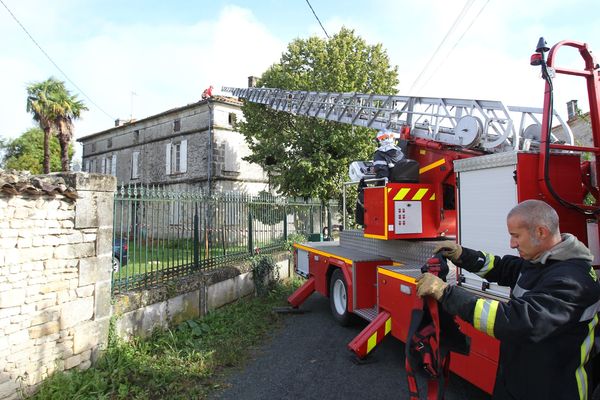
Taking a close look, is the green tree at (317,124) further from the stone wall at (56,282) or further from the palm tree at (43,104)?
the palm tree at (43,104)

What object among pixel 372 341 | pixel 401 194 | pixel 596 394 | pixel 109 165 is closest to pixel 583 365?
pixel 596 394

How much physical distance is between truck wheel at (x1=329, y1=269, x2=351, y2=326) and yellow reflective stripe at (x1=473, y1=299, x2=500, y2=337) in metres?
4.41

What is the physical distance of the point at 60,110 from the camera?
75.1 feet

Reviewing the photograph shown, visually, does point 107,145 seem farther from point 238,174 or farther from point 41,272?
point 41,272

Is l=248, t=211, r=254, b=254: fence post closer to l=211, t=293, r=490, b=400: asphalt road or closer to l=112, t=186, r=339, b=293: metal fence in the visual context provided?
l=112, t=186, r=339, b=293: metal fence

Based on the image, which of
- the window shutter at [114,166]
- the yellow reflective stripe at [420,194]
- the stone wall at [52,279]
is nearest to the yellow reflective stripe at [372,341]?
the yellow reflective stripe at [420,194]

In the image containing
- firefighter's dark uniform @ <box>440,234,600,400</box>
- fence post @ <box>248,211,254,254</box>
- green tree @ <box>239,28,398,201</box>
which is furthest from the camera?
green tree @ <box>239,28,398,201</box>

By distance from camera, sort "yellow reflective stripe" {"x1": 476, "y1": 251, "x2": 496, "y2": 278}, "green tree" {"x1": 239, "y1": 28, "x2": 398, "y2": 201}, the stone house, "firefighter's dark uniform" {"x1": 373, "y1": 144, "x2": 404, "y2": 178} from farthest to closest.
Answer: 1. the stone house
2. "green tree" {"x1": 239, "y1": 28, "x2": 398, "y2": 201}
3. "firefighter's dark uniform" {"x1": 373, "y1": 144, "x2": 404, "y2": 178}
4. "yellow reflective stripe" {"x1": 476, "y1": 251, "x2": 496, "y2": 278}

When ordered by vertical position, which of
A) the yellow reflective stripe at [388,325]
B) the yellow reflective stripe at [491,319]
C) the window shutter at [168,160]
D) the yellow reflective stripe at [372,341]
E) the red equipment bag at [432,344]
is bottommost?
the yellow reflective stripe at [372,341]

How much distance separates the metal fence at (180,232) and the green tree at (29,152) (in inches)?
1490

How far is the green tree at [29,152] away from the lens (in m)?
38.9

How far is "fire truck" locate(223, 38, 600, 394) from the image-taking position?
3354 millimetres

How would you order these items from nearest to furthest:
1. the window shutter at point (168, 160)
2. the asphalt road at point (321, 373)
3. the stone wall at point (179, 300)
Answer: the asphalt road at point (321, 373) < the stone wall at point (179, 300) < the window shutter at point (168, 160)

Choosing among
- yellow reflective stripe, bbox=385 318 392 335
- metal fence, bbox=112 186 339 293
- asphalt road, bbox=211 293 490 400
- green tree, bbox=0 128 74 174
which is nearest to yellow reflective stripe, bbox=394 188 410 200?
yellow reflective stripe, bbox=385 318 392 335
